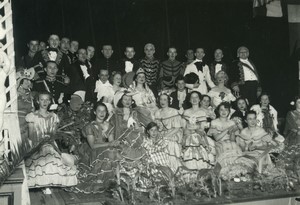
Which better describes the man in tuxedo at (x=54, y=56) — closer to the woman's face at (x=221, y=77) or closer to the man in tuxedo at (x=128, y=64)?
the man in tuxedo at (x=128, y=64)

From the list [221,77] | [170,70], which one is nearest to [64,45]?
[170,70]

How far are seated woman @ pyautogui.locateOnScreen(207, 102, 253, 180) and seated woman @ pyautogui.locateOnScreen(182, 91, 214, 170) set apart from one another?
18 cm

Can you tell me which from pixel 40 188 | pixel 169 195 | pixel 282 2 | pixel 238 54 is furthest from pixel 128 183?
pixel 282 2

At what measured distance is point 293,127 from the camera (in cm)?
854

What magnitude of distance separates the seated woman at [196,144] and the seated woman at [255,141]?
63cm

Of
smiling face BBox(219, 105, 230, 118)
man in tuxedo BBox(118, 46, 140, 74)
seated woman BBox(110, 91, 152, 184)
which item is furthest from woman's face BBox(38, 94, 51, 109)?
smiling face BBox(219, 105, 230, 118)

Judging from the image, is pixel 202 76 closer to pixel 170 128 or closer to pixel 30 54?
pixel 170 128

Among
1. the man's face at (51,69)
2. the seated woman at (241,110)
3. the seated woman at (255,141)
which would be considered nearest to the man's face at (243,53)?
the seated woman at (241,110)

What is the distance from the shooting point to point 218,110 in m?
7.98

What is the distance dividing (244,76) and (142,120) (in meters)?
2.58

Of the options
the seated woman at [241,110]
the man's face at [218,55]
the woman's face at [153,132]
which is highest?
the man's face at [218,55]

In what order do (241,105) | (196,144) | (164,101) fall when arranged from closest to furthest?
1. (196,144)
2. (164,101)
3. (241,105)

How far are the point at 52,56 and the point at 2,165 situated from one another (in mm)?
3422

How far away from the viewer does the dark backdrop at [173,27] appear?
9.37 meters
